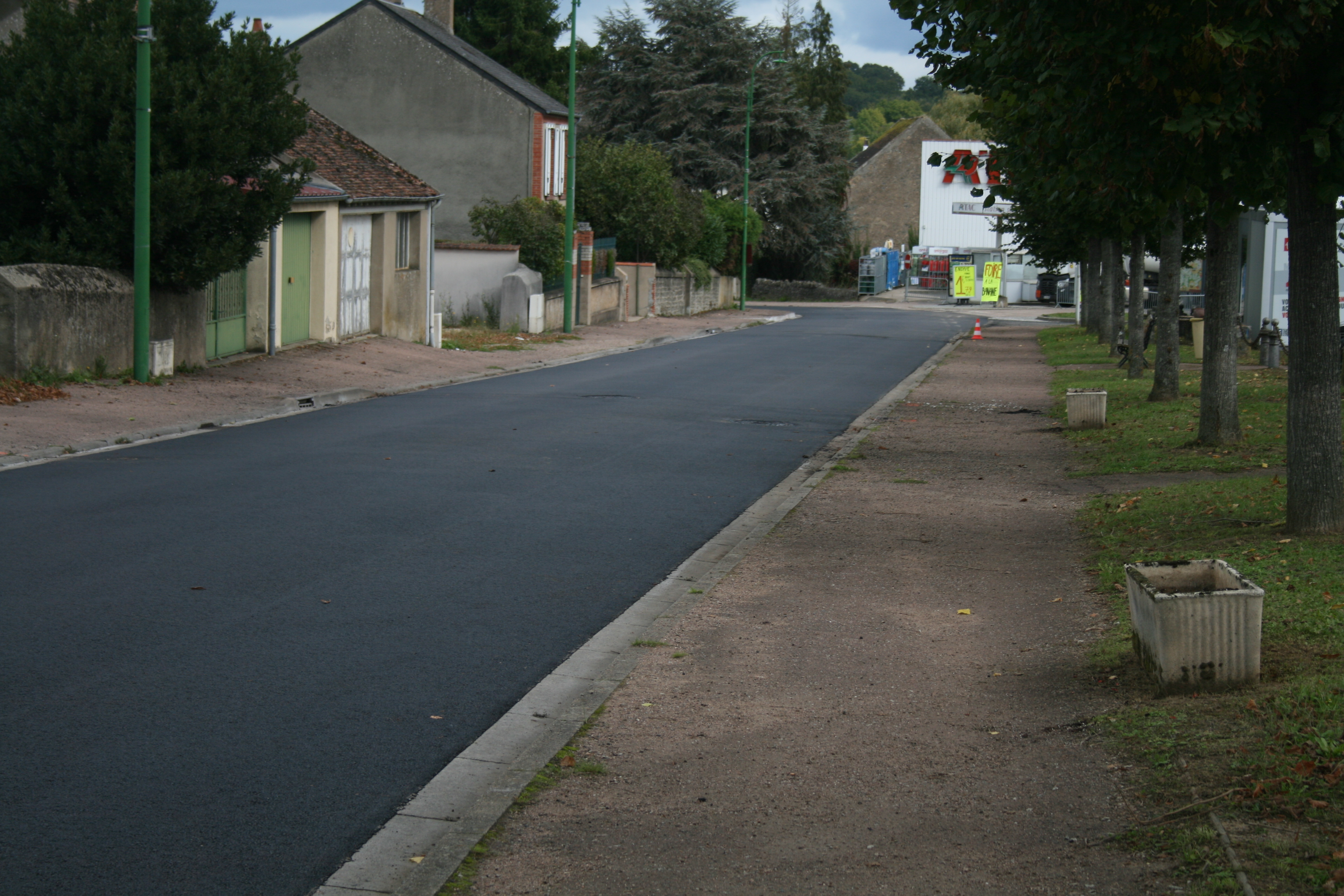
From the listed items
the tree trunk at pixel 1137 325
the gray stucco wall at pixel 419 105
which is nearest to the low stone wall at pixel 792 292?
the gray stucco wall at pixel 419 105

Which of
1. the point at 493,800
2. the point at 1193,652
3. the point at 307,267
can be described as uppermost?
the point at 307,267

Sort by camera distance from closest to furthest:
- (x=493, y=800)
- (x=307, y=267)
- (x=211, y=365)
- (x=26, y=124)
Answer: (x=493, y=800) < (x=26, y=124) < (x=211, y=365) < (x=307, y=267)

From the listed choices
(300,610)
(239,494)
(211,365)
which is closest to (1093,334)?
(211,365)

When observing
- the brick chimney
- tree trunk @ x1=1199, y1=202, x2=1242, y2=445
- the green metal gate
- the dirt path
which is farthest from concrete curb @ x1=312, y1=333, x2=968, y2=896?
the brick chimney

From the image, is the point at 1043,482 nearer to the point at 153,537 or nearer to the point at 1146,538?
the point at 1146,538

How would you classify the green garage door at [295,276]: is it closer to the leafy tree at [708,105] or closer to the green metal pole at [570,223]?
the green metal pole at [570,223]

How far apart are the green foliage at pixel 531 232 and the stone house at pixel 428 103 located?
219 inches

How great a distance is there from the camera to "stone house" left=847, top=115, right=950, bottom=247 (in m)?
89.6

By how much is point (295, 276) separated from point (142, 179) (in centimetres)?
763

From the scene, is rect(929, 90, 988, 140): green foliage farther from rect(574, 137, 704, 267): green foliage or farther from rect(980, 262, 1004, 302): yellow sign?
rect(574, 137, 704, 267): green foliage

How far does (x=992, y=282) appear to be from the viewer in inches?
2598

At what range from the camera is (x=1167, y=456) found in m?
13.4

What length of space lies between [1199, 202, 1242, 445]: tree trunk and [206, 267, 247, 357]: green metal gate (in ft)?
47.5

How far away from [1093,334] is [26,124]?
2800 cm
